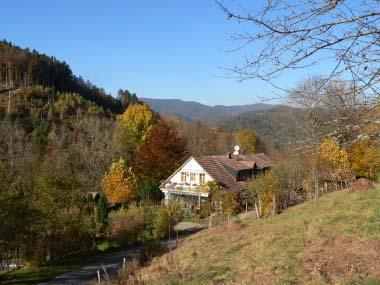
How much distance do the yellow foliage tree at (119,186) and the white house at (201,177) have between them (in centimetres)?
400

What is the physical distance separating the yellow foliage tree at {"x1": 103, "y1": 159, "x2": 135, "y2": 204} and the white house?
4003mm

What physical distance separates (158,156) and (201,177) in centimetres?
934

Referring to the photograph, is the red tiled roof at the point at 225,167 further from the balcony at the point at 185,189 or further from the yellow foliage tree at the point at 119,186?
the yellow foliage tree at the point at 119,186

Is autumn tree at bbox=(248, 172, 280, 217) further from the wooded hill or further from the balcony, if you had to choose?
the wooded hill

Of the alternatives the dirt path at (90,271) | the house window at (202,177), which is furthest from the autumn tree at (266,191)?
the house window at (202,177)

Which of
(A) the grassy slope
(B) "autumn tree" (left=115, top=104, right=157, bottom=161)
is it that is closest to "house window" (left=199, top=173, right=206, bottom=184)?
(B) "autumn tree" (left=115, top=104, right=157, bottom=161)

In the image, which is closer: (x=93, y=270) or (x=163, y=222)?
(x=93, y=270)

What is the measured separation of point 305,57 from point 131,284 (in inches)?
323

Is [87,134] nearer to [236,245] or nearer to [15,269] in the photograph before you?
[15,269]

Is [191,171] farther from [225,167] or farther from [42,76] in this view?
[42,76]

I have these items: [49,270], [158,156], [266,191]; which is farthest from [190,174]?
[49,270]

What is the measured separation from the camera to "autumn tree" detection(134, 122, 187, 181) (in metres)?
47.8

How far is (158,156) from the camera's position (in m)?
48.1

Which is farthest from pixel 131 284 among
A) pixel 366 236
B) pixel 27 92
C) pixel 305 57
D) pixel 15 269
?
pixel 27 92
